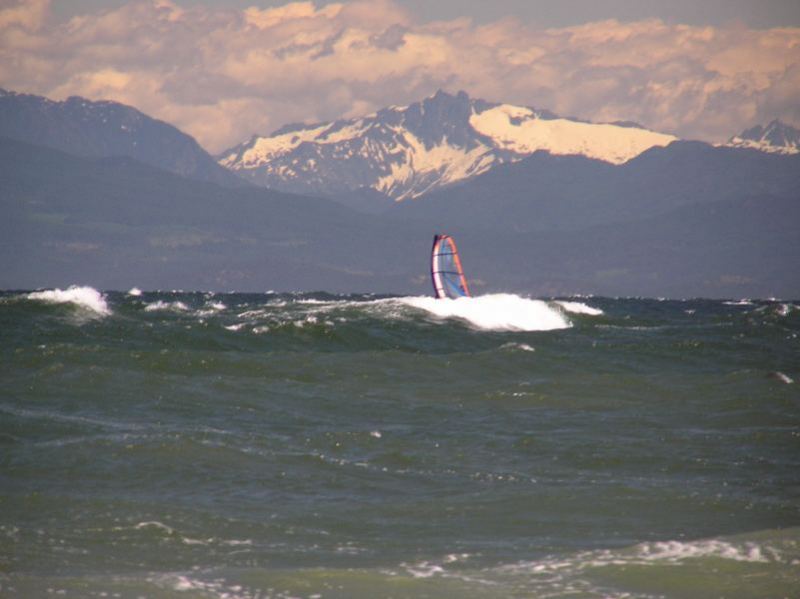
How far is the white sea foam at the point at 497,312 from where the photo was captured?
49.9 m

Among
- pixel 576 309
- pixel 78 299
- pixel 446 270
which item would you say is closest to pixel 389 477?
pixel 78 299

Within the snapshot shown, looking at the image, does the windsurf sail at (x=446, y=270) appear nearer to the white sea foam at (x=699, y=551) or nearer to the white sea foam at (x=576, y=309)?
the white sea foam at (x=576, y=309)

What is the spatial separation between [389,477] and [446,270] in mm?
38362

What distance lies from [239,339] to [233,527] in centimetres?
2279

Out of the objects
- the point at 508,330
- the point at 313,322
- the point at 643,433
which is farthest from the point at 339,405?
the point at 508,330

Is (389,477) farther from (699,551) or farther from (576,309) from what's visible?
(576,309)

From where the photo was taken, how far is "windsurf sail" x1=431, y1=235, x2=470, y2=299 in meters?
52.2

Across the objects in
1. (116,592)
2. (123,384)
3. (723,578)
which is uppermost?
(123,384)

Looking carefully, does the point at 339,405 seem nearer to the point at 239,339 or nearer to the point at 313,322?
the point at 239,339

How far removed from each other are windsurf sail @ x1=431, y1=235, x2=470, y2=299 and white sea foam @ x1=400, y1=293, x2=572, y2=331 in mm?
796

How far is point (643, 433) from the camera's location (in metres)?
19.4

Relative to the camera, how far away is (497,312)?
51625 mm

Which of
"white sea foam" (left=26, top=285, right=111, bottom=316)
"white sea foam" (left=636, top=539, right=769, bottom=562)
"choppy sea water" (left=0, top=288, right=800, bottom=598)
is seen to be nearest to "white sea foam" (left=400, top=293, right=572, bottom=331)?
"white sea foam" (left=26, top=285, right=111, bottom=316)

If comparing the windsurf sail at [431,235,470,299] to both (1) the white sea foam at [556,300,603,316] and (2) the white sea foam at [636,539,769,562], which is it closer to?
(1) the white sea foam at [556,300,603,316]
